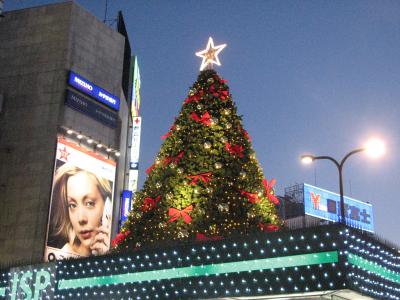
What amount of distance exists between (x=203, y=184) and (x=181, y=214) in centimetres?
118

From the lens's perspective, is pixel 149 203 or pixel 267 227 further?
pixel 149 203

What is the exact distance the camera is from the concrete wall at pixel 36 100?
117 ft

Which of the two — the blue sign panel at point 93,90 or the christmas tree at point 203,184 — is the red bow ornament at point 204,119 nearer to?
the christmas tree at point 203,184

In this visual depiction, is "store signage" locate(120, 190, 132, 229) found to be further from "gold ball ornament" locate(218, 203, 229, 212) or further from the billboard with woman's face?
"gold ball ornament" locate(218, 203, 229, 212)

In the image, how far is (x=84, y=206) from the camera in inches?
1499

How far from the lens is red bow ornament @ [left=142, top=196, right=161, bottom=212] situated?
19.5m

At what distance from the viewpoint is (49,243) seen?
35.0m

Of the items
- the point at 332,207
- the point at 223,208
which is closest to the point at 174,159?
the point at 223,208

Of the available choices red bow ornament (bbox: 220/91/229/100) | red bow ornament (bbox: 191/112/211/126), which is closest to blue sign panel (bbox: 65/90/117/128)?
red bow ornament (bbox: 220/91/229/100)

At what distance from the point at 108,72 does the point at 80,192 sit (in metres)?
9.29

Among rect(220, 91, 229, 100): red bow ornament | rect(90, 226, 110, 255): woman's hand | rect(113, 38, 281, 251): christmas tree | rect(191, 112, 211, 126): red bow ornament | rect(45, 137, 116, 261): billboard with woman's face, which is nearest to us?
rect(113, 38, 281, 251): christmas tree

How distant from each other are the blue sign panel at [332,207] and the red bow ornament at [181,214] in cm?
5338

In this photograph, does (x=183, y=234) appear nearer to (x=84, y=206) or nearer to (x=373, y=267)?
(x=373, y=267)

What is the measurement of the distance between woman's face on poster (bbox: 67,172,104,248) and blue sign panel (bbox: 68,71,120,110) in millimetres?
5461
